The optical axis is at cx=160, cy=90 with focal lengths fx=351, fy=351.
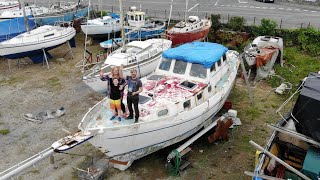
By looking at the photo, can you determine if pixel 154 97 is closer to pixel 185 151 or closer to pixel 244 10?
pixel 185 151

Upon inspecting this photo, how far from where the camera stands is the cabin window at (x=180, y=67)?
516 inches

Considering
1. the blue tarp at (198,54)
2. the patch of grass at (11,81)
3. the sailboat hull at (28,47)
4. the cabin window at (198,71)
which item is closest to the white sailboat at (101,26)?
the sailboat hull at (28,47)

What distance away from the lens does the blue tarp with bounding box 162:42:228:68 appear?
12.9 meters

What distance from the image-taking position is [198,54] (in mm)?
13367

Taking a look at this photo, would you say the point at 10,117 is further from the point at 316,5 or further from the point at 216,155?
the point at 316,5

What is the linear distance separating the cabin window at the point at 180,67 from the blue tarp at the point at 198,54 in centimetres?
16

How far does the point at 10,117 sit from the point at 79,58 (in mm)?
7849

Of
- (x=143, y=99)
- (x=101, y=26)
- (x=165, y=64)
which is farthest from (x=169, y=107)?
(x=101, y=26)

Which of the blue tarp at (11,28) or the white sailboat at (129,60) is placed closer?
the white sailboat at (129,60)

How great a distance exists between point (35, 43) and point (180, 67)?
34.1ft

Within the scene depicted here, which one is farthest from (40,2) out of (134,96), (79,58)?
(134,96)

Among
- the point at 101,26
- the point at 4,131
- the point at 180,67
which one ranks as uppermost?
the point at 101,26

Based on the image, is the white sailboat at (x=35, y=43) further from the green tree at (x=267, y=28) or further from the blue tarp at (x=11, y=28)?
the green tree at (x=267, y=28)

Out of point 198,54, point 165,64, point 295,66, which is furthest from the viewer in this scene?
point 295,66
